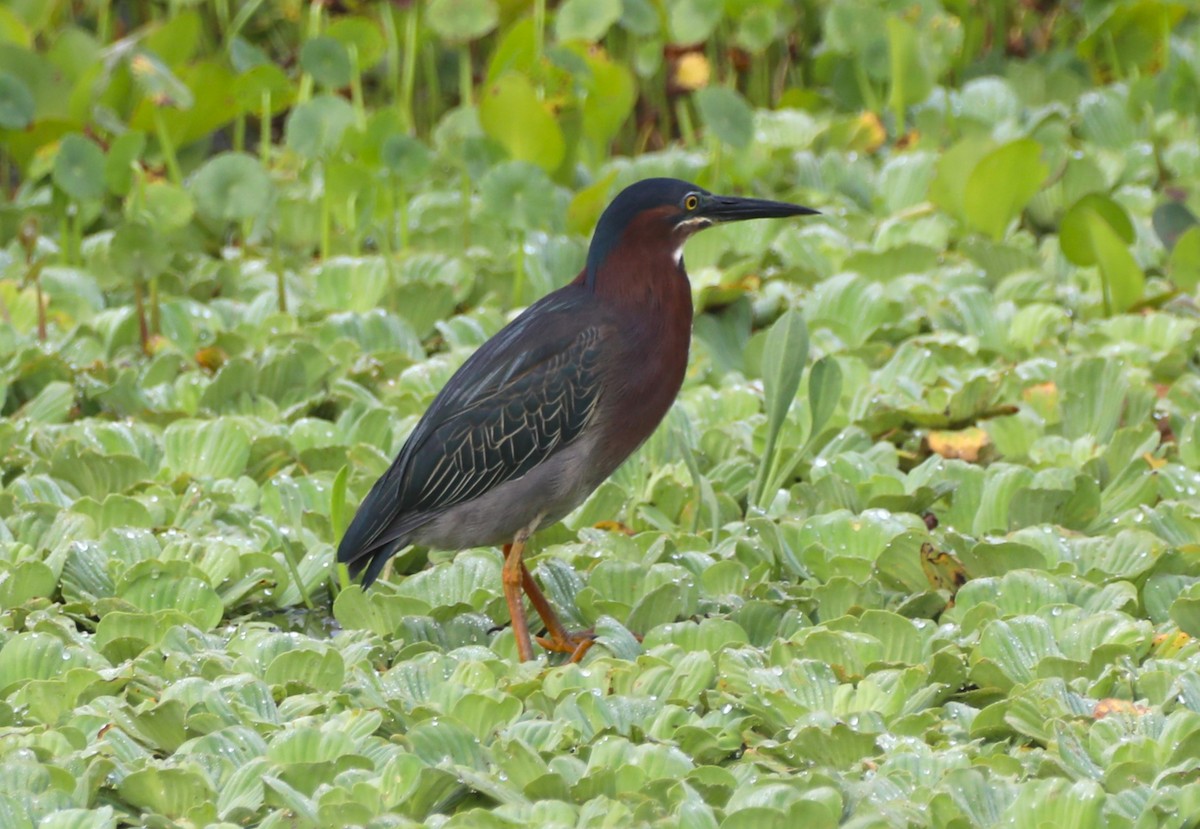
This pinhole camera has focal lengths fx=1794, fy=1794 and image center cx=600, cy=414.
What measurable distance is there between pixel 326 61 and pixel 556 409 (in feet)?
8.93

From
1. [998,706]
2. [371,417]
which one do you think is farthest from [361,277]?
[998,706]

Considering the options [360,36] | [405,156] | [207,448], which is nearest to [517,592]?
[207,448]

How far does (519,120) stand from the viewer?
19.6ft

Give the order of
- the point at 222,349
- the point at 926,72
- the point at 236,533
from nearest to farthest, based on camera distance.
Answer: the point at 236,533
the point at 222,349
the point at 926,72

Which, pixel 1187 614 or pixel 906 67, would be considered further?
pixel 906 67

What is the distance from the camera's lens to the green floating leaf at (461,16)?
Result: 634 centimetres

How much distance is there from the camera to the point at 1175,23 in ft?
24.2

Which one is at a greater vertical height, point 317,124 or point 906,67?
point 317,124

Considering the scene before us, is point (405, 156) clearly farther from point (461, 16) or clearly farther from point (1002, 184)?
point (1002, 184)

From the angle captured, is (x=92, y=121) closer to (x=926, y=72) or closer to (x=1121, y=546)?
(x=926, y=72)

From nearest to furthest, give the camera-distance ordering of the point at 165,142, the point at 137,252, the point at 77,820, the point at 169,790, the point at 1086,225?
the point at 77,820 < the point at 169,790 < the point at 137,252 < the point at 1086,225 < the point at 165,142

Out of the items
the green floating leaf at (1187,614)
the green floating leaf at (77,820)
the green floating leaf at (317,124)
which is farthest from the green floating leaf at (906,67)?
the green floating leaf at (77,820)

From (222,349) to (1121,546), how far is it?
2.63 metres

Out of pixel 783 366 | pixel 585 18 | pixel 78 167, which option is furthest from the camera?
pixel 585 18
